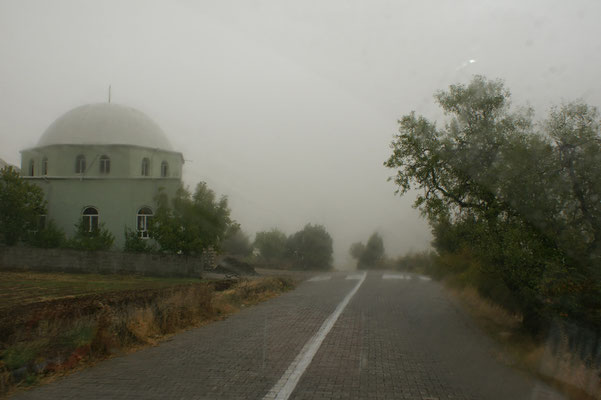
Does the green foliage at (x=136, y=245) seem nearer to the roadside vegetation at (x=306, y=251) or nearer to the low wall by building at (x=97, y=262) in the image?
the low wall by building at (x=97, y=262)

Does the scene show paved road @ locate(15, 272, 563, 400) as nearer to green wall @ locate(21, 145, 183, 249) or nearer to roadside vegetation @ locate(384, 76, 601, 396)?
roadside vegetation @ locate(384, 76, 601, 396)

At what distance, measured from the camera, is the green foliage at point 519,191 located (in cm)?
934

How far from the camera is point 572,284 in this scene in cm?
876

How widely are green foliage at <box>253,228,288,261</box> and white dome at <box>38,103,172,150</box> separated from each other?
93.6 ft

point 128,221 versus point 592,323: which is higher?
point 128,221

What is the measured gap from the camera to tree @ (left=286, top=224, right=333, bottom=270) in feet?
213

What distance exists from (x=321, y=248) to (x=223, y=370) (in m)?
59.5

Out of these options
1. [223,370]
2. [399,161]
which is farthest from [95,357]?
[399,161]

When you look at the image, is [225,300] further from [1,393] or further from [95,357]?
[1,393]

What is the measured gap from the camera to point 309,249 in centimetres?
6562

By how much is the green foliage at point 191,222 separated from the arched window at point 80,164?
1154 cm

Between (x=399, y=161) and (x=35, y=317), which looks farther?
(x=399, y=161)

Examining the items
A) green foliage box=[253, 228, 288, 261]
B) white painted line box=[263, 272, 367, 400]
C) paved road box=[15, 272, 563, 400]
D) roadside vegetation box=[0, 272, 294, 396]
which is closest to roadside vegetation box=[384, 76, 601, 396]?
paved road box=[15, 272, 563, 400]

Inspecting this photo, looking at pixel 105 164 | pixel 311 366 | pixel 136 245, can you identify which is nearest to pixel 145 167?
pixel 105 164
